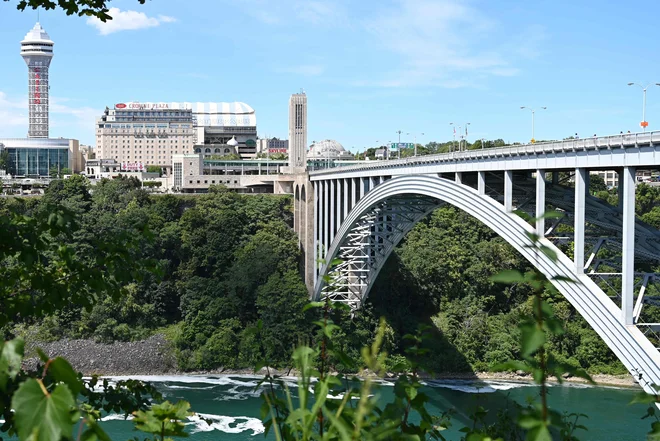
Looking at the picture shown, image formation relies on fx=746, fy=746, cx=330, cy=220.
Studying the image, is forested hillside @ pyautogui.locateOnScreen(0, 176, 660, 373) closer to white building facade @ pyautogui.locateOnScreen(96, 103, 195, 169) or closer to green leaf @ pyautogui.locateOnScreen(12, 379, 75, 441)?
green leaf @ pyautogui.locateOnScreen(12, 379, 75, 441)

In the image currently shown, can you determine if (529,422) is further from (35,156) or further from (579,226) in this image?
(35,156)

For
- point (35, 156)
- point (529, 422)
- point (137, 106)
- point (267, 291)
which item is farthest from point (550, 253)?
point (137, 106)

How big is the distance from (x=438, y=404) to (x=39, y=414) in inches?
1239

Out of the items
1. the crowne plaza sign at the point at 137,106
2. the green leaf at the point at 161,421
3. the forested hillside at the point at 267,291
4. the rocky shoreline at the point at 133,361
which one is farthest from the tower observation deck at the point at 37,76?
the green leaf at the point at 161,421

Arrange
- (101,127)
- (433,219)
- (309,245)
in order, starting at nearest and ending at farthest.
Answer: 1. (309,245)
2. (433,219)
3. (101,127)

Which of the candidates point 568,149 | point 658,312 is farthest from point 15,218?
point 658,312

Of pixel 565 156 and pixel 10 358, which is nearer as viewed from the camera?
pixel 10 358

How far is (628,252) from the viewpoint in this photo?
13398 millimetres

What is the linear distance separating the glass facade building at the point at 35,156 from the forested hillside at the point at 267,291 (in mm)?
47350

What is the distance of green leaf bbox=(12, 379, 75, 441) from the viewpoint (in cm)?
272

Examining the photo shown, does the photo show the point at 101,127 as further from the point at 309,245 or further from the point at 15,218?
the point at 15,218

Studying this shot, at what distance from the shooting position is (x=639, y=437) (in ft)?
89.6

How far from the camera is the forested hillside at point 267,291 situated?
39.9 m

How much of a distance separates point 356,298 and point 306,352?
3655 centimetres
